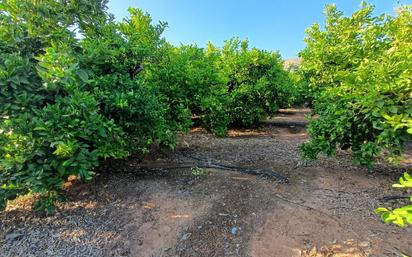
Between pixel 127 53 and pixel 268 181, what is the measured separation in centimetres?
253

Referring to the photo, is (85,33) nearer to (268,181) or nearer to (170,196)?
(170,196)

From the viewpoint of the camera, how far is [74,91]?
237cm

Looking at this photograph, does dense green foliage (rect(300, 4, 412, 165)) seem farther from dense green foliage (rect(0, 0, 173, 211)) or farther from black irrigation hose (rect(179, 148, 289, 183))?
dense green foliage (rect(0, 0, 173, 211))

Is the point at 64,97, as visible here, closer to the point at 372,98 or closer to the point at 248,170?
the point at 248,170

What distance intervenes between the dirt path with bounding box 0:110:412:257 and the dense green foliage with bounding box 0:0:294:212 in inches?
15.4

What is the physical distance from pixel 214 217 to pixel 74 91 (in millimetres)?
1898

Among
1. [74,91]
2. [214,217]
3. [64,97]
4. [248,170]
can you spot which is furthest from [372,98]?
[64,97]

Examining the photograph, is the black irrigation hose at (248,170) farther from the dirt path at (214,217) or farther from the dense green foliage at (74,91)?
the dense green foliage at (74,91)

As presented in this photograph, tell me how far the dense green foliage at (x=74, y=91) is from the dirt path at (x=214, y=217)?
390 millimetres

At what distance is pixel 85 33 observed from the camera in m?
3.23

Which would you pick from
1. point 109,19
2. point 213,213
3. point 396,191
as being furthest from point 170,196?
point 396,191

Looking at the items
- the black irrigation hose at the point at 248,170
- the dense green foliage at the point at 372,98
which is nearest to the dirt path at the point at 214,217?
the black irrigation hose at the point at 248,170

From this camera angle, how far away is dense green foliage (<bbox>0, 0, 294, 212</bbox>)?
227 cm

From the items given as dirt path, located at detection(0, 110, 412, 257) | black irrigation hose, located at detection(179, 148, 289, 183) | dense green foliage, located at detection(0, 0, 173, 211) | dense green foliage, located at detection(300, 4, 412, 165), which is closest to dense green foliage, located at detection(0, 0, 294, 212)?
dense green foliage, located at detection(0, 0, 173, 211)
